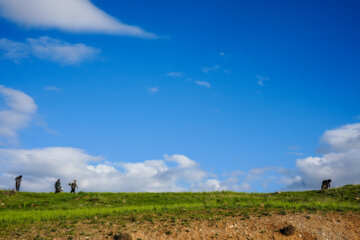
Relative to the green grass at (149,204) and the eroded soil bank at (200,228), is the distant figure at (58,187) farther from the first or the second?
the eroded soil bank at (200,228)

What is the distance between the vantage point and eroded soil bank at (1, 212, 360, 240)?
67.8 feet

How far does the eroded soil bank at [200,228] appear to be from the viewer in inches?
813

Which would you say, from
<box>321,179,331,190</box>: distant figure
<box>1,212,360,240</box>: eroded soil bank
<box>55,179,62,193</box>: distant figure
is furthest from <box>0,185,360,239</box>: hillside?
<box>321,179,331,190</box>: distant figure

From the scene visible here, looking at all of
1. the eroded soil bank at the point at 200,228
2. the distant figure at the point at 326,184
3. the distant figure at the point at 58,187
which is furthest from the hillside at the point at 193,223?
the distant figure at the point at 326,184

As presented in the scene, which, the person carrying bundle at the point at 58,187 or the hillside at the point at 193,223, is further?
the person carrying bundle at the point at 58,187

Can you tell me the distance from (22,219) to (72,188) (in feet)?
75.8

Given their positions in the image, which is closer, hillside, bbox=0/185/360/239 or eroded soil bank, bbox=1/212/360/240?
eroded soil bank, bbox=1/212/360/240

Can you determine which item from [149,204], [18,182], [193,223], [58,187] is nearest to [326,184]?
[149,204]

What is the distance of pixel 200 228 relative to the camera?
2131 centimetres

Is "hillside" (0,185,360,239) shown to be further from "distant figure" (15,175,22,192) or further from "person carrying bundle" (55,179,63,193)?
"distant figure" (15,175,22,192)

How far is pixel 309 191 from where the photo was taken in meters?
44.7

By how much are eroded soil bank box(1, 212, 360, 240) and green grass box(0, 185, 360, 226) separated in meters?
1.71

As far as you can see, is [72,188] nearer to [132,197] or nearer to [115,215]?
[132,197]

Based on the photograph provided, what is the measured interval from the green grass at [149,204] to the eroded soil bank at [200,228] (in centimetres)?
171
